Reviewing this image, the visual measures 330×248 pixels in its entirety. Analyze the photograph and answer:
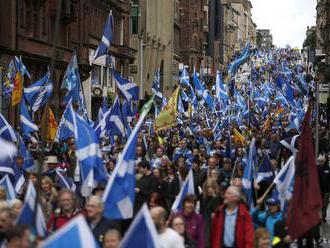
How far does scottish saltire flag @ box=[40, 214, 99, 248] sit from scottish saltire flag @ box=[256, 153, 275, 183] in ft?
29.1

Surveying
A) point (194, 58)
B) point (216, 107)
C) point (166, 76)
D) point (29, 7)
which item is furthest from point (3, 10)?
point (194, 58)

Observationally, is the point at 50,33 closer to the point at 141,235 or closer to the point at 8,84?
the point at 8,84

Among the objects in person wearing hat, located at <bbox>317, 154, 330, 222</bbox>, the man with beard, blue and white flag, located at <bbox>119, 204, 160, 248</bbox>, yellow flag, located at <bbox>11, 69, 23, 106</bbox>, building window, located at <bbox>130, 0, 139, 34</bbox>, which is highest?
building window, located at <bbox>130, 0, 139, 34</bbox>

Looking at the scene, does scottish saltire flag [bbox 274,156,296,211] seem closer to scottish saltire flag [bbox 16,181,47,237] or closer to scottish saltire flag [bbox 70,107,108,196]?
scottish saltire flag [bbox 70,107,108,196]

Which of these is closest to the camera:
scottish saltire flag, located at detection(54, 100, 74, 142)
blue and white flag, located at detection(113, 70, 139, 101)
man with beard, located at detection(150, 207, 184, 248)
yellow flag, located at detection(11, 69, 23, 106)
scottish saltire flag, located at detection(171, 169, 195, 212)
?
man with beard, located at detection(150, 207, 184, 248)

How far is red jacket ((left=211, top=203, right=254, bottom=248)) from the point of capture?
1027 cm

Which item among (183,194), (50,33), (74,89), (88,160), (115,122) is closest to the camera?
(183,194)

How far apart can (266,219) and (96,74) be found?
43793mm

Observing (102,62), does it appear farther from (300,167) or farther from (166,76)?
(300,167)

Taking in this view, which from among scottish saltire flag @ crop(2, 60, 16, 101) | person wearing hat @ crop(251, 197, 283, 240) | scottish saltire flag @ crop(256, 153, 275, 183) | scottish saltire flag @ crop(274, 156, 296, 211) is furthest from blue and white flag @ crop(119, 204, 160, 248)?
scottish saltire flag @ crop(2, 60, 16, 101)

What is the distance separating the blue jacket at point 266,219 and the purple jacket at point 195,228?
3.07ft

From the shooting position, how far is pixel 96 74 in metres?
54.6

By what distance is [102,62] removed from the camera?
5472 cm

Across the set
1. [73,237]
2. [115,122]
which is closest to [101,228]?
[73,237]
